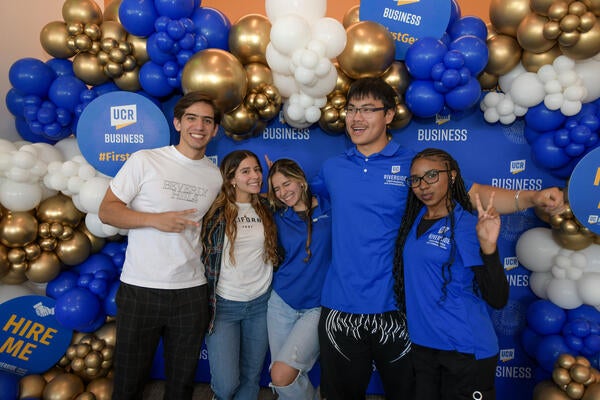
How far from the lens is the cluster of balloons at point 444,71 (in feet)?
6.50

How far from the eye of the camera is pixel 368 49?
2064 millimetres

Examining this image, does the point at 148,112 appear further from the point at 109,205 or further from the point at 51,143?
the point at 51,143

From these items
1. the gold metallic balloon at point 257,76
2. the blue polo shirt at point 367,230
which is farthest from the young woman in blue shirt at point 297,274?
the gold metallic balloon at point 257,76

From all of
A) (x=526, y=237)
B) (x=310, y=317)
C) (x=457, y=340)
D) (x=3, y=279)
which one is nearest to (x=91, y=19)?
(x=3, y=279)

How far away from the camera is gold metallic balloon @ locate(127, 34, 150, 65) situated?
7.56 ft

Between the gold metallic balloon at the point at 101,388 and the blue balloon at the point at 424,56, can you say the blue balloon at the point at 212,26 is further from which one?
the gold metallic balloon at the point at 101,388

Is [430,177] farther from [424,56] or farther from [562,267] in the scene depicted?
[562,267]

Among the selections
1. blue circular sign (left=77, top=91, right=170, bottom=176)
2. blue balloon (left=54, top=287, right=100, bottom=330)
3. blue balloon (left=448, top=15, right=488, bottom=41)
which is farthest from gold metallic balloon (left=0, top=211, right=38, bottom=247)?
blue balloon (left=448, top=15, right=488, bottom=41)

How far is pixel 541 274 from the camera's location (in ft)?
7.68

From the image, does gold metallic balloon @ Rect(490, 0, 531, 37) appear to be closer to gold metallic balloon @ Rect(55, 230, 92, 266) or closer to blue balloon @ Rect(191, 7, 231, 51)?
blue balloon @ Rect(191, 7, 231, 51)

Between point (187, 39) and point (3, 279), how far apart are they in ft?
5.85

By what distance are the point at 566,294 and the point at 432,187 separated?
118 cm

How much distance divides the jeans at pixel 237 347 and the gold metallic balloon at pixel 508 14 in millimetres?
1908

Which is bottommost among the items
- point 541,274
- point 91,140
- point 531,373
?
point 531,373
